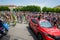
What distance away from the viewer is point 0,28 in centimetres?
1301

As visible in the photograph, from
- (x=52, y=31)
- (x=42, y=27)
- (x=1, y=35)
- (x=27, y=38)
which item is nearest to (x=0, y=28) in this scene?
(x=1, y=35)

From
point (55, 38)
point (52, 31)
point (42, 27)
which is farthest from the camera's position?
point (42, 27)

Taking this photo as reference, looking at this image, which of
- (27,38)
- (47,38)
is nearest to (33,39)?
(27,38)

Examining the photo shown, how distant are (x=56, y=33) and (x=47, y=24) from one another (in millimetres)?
2111

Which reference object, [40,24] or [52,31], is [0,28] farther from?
[52,31]

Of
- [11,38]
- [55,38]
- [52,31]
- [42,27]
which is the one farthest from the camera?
[11,38]

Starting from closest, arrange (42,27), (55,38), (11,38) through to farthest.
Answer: (55,38) < (42,27) < (11,38)

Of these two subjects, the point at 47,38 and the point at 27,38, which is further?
the point at 27,38

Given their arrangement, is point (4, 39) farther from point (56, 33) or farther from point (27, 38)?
point (56, 33)

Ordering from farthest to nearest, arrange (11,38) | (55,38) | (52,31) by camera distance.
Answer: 1. (11,38)
2. (52,31)
3. (55,38)

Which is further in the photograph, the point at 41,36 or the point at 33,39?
the point at 33,39

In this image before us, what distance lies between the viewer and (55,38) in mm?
10922

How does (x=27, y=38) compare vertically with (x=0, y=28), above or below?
below

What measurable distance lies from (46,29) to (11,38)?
125 inches
